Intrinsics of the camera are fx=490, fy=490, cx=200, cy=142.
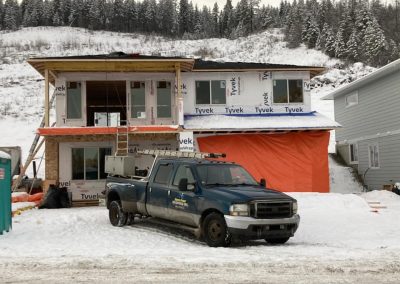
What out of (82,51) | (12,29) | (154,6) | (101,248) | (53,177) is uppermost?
(154,6)

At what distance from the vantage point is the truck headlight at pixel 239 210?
10062 mm

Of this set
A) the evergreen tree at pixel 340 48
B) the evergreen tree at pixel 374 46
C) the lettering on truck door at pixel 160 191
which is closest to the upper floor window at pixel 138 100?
the lettering on truck door at pixel 160 191

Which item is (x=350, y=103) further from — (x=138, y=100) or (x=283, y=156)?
(x=138, y=100)

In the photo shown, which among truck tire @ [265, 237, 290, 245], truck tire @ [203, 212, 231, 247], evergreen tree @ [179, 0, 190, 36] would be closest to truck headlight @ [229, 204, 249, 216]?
truck tire @ [203, 212, 231, 247]

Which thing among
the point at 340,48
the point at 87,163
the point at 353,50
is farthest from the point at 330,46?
the point at 87,163

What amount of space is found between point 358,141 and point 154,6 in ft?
329

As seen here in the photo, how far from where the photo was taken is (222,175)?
37.9 feet

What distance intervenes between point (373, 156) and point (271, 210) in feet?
62.3

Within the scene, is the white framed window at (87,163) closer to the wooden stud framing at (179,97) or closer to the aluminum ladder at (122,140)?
the aluminum ladder at (122,140)

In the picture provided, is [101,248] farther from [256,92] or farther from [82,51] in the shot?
[82,51]

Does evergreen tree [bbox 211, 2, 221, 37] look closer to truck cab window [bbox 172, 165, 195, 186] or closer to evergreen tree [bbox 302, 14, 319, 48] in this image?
evergreen tree [bbox 302, 14, 319, 48]

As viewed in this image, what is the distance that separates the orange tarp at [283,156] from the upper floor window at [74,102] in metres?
5.96

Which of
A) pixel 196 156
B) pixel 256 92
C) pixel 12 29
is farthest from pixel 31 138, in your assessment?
pixel 12 29

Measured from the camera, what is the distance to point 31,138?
134 feet
